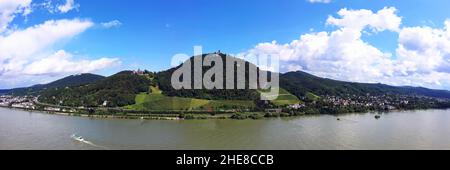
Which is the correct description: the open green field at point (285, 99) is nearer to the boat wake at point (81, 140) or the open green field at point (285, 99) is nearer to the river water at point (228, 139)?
the river water at point (228, 139)

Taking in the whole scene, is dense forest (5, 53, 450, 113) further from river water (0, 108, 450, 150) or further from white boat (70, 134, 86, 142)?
white boat (70, 134, 86, 142)

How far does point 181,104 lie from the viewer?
88.9 ft

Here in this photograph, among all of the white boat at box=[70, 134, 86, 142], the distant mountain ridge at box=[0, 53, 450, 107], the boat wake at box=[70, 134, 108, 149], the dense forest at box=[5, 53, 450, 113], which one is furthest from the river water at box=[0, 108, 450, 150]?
the distant mountain ridge at box=[0, 53, 450, 107]

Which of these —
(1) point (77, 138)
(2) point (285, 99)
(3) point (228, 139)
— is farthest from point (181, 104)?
(3) point (228, 139)

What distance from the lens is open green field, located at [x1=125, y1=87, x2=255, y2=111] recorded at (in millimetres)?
26156

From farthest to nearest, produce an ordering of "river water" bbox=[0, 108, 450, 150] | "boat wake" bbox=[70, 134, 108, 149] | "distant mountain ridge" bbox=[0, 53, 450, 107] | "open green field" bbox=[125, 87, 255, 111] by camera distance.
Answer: "distant mountain ridge" bbox=[0, 53, 450, 107] < "open green field" bbox=[125, 87, 255, 111] < "boat wake" bbox=[70, 134, 108, 149] < "river water" bbox=[0, 108, 450, 150]

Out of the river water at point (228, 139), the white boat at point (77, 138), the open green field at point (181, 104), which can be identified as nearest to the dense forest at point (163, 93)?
the open green field at point (181, 104)

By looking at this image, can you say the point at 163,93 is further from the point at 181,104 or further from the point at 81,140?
the point at 81,140

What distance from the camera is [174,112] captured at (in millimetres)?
24156

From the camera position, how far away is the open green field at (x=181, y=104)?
26156 mm

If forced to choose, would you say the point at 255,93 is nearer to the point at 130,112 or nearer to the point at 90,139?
the point at 130,112
